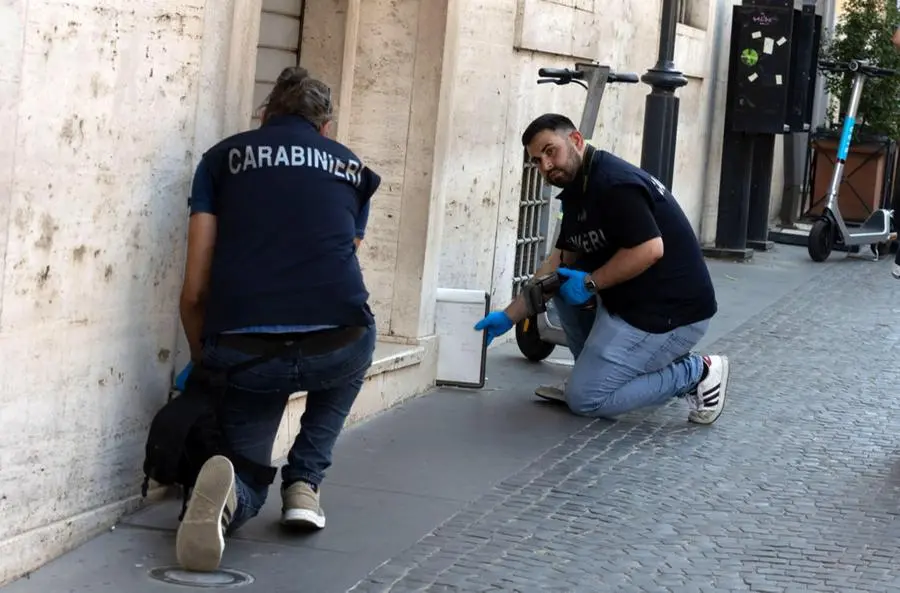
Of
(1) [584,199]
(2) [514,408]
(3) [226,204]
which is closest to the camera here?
(3) [226,204]

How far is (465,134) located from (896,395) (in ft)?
9.00

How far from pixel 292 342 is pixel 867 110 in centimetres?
1352

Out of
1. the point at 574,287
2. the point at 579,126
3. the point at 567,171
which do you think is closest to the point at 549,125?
the point at 567,171

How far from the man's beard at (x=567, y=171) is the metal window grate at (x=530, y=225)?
310cm

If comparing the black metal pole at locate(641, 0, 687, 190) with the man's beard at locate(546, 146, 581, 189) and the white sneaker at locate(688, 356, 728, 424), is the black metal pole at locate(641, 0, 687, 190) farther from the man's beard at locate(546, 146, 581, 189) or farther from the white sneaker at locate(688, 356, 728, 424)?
the man's beard at locate(546, 146, 581, 189)

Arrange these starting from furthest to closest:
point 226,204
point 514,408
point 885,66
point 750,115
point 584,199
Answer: point 885,66
point 750,115
point 514,408
point 584,199
point 226,204

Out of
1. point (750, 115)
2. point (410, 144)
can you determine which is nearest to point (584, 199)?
point (410, 144)

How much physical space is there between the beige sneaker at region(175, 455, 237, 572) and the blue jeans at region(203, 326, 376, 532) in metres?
0.25

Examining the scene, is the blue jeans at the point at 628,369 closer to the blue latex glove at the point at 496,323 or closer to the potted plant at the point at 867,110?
the blue latex glove at the point at 496,323

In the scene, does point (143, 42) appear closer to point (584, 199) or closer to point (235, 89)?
point (235, 89)

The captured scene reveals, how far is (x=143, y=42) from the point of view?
514 centimetres

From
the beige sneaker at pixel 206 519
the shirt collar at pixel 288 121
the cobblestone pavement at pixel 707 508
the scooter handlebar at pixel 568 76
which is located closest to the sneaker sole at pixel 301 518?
the cobblestone pavement at pixel 707 508

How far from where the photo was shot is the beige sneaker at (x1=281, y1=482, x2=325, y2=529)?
5.37 meters

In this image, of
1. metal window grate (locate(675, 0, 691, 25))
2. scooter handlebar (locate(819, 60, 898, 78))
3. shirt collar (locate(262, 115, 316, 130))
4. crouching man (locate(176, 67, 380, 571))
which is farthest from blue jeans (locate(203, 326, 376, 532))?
scooter handlebar (locate(819, 60, 898, 78))
